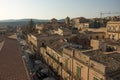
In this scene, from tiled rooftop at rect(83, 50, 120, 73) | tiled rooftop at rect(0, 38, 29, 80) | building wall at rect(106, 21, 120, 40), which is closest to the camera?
tiled rooftop at rect(83, 50, 120, 73)

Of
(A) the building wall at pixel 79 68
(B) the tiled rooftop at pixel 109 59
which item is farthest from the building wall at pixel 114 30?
(B) the tiled rooftop at pixel 109 59

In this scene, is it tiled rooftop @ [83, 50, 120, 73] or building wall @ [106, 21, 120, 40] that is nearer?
tiled rooftop @ [83, 50, 120, 73]

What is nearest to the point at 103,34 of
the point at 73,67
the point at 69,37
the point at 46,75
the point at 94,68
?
the point at 69,37

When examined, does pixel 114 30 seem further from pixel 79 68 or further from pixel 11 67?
pixel 11 67

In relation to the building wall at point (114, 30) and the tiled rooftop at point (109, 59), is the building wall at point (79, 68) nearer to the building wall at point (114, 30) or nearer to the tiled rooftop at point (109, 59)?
the tiled rooftop at point (109, 59)

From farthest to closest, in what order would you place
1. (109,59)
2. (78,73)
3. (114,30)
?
(114,30)
(78,73)
(109,59)

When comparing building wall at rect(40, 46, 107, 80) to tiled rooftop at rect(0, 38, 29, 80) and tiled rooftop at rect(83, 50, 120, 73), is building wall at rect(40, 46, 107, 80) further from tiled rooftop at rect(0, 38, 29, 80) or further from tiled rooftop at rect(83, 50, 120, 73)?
tiled rooftop at rect(0, 38, 29, 80)

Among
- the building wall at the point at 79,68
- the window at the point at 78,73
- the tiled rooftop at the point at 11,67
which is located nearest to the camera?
the building wall at the point at 79,68

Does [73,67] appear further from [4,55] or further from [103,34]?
[103,34]

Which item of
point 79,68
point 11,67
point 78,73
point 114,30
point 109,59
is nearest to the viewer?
point 109,59

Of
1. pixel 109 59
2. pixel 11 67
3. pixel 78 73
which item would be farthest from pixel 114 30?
pixel 11 67

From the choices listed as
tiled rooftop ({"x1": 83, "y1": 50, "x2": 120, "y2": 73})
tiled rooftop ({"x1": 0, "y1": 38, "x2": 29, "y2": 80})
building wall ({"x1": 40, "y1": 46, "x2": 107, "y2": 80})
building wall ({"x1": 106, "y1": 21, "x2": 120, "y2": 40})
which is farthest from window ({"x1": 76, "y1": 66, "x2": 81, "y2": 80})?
building wall ({"x1": 106, "y1": 21, "x2": 120, "y2": 40})

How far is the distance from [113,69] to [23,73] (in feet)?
27.9

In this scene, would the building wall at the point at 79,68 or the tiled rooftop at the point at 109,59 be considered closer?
the tiled rooftop at the point at 109,59
